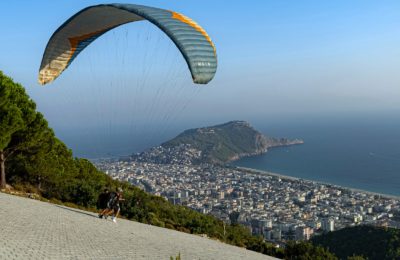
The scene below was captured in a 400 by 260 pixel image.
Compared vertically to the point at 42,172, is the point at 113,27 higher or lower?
higher

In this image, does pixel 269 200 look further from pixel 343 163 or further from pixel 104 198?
pixel 104 198

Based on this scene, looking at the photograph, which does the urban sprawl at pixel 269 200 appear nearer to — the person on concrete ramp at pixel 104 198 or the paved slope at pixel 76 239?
the person on concrete ramp at pixel 104 198

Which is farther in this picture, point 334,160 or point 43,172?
Answer: point 334,160

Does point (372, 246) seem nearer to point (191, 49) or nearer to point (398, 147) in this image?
point (191, 49)

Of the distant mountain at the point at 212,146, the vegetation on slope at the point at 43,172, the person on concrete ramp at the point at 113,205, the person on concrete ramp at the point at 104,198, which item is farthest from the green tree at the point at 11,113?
the distant mountain at the point at 212,146

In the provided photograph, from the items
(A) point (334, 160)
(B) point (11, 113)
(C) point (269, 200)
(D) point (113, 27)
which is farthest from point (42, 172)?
(A) point (334, 160)

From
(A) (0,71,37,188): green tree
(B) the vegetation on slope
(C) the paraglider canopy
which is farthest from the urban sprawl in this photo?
(C) the paraglider canopy

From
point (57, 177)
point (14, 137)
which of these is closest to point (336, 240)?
point (57, 177)
